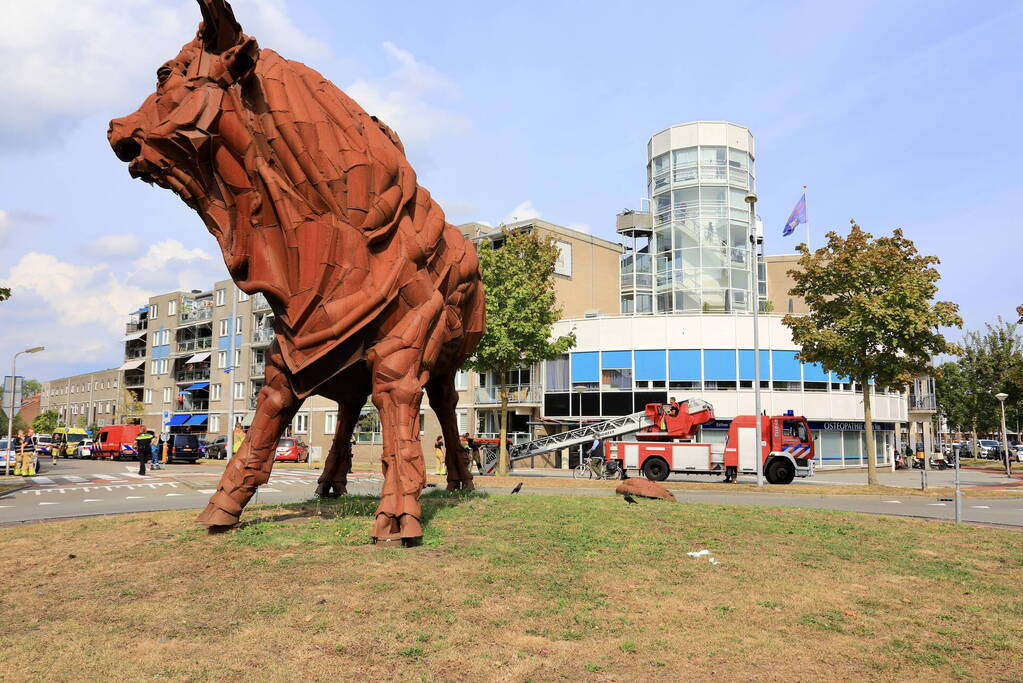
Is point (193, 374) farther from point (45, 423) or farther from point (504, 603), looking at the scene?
point (504, 603)

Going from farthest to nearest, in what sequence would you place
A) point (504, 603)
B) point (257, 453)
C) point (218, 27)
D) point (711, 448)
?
point (711, 448) < point (257, 453) < point (218, 27) < point (504, 603)

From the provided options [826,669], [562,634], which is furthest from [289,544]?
[826,669]

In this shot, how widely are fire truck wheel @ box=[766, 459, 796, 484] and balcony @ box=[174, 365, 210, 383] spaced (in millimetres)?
56610

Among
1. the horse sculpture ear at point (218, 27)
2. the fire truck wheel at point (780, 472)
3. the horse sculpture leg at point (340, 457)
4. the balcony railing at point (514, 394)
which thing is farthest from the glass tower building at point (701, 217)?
the horse sculpture ear at point (218, 27)

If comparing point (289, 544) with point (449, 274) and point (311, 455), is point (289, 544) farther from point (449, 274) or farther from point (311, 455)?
point (311, 455)

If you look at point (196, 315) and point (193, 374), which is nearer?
point (196, 315)

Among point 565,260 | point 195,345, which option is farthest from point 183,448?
point 195,345

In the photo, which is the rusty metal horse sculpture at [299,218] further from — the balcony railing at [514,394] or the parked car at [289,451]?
the parked car at [289,451]

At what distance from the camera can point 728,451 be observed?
2652 centimetres

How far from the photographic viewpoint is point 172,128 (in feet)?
→ 28.8

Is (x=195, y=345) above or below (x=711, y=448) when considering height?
above

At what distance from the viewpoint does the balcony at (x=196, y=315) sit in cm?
6831

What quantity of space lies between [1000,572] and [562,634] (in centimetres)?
588

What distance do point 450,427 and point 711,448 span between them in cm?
1589
